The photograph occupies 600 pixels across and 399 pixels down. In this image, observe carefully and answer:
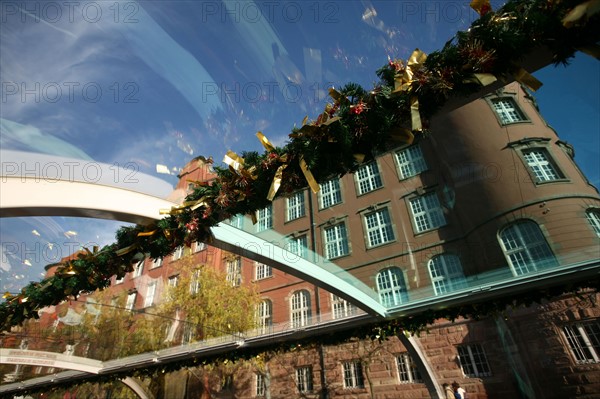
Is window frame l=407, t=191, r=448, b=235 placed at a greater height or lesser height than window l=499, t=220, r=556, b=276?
greater

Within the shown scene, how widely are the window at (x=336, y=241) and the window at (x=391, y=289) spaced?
1434 millimetres

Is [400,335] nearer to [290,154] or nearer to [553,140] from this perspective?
[290,154]

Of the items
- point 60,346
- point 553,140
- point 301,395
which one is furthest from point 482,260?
point 60,346

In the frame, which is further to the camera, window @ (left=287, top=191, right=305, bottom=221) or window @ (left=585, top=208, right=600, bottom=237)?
window @ (left=585, top=208, right=600, bottom=237)

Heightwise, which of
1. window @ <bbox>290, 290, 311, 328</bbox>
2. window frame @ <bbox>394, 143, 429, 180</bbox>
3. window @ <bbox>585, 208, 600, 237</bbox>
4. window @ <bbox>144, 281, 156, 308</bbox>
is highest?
window frame @ <bbox>394, 143, 429, 180</bbox>

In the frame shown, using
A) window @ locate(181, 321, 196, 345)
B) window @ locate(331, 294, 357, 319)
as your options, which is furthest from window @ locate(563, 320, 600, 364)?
window @ locate(181, 321, 196, 345)

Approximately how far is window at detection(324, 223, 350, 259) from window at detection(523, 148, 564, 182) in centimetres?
887

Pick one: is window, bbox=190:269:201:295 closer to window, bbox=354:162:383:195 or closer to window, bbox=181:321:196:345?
window, bbox=181:321:196:345

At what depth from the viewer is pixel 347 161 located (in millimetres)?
3281

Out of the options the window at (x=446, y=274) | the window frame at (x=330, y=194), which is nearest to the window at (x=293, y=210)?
the window frame at (x=330, y=194)

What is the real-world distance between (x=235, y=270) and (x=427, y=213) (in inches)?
554

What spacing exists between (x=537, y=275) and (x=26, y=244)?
32.2ft

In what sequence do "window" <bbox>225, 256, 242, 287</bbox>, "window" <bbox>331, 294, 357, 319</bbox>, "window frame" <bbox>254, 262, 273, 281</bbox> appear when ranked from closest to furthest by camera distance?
"window" <bbox>331, 294, 357, 319</bbox>, "window" <bbox>225, 256, 242, 287</bbox>, "window frame" <bbox>254, 262, 273, 281</bbox>

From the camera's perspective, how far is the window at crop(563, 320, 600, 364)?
10.8 meters
